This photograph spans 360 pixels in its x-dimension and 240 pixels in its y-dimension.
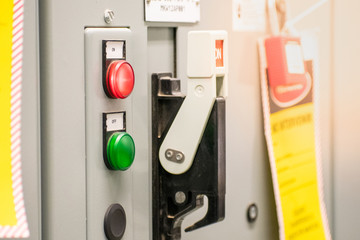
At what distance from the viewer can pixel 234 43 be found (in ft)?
5.13

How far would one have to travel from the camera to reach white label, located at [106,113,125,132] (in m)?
1.14

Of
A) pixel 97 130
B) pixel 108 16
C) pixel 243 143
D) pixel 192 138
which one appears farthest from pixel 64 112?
pixel 243 143

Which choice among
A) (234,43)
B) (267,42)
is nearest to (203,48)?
(234,43)

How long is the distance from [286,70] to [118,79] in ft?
2.15

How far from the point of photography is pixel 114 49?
3.76ft

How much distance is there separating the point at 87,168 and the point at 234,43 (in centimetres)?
60

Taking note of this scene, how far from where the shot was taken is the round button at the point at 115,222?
3.77ft

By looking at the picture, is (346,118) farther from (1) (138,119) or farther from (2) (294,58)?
(1) (138,119)

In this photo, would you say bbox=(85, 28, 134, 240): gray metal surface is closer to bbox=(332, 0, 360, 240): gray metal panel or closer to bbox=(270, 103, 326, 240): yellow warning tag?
bbox=(270, 103, 326, 240): yellow warning tag

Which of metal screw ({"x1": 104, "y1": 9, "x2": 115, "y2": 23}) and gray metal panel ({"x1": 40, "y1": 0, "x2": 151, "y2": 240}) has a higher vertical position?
metal screw ({"x1": 104, "y1": 9, "x2": 115, "y2": 23})

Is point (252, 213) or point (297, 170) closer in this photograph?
point (252, 213)

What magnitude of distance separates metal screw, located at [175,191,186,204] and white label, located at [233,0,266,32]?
459 millimetres

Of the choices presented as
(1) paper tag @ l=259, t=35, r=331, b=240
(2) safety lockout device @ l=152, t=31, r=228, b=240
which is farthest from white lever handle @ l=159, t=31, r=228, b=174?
(1) paper tag @ l=259, t=35, r=331, b=240

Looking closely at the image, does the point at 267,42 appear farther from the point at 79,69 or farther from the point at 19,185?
the point at 19,185
